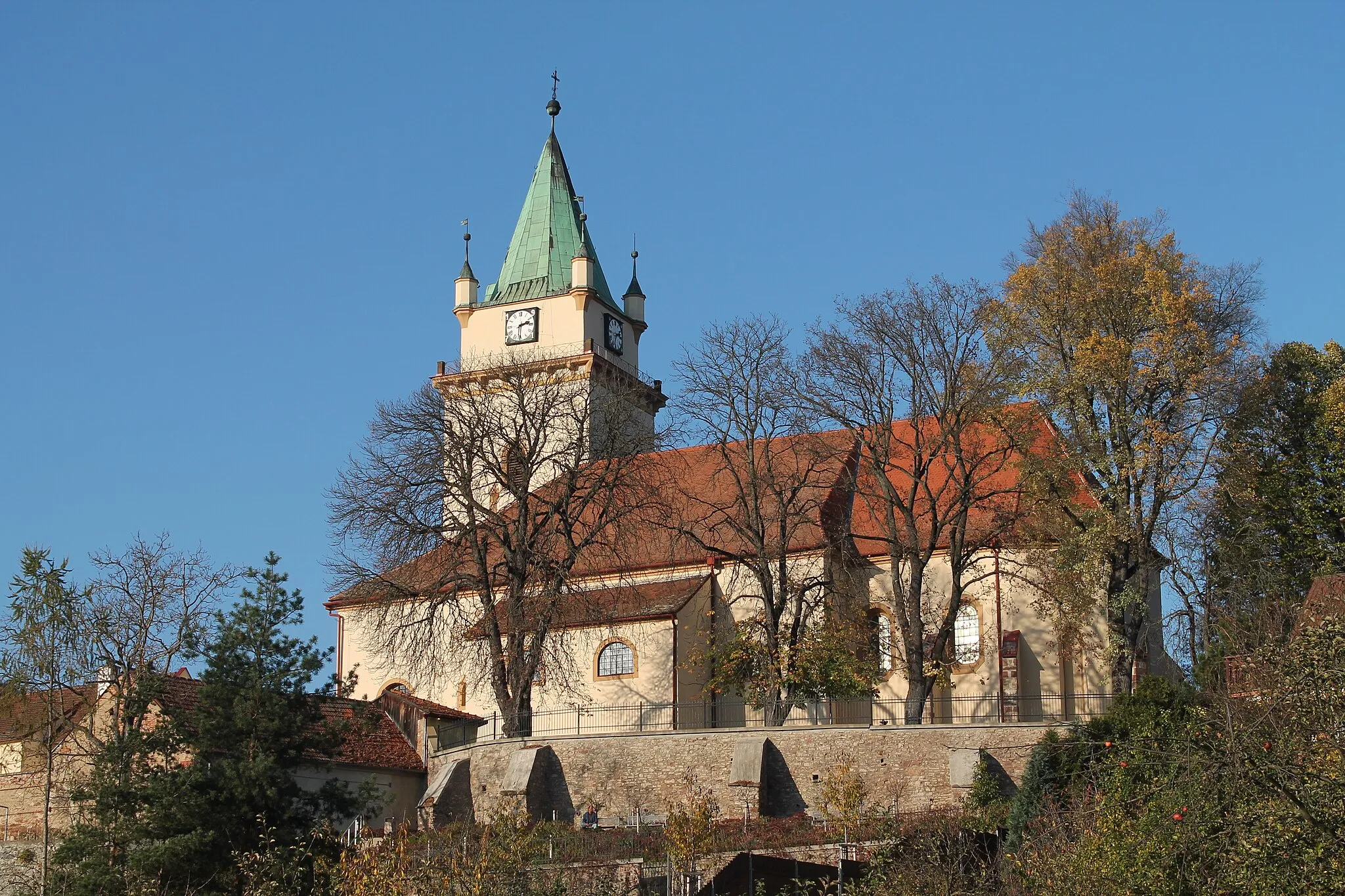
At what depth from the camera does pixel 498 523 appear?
38.9 metres

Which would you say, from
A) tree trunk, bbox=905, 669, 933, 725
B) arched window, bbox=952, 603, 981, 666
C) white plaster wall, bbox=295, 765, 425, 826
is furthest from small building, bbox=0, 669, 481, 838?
arched window, bbox=952, 603, 981, 666

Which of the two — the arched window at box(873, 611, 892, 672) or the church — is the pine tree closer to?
the church

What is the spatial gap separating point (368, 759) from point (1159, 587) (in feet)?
67.9

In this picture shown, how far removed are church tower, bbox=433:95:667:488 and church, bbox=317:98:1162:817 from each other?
3116 millimetres

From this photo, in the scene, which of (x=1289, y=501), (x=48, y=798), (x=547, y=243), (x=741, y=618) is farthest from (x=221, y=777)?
(x=547, y=243)

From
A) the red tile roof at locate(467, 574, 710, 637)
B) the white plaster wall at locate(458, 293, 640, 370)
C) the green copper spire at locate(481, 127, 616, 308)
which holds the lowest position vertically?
the red tile roof at locate(467, 574, 710, 637)

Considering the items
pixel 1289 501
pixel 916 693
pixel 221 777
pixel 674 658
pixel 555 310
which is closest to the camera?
pixel 221 777

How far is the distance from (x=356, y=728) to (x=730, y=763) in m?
8.21

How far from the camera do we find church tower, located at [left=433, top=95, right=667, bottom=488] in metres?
53.5

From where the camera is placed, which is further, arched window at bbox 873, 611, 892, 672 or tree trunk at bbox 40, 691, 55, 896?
arched window at bbox 873, 611, 892, 672

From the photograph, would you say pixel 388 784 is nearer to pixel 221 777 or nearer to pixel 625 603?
pixel 625 603

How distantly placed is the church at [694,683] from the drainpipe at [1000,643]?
6 cm

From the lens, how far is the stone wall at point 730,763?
3247 centimetres

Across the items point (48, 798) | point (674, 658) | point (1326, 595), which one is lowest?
point (48, 798)
